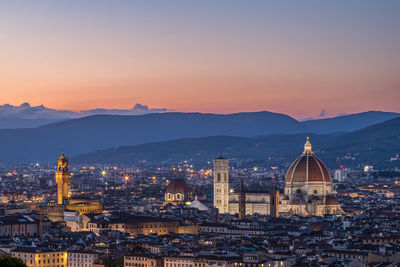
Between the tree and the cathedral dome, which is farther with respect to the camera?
the cathedral dome

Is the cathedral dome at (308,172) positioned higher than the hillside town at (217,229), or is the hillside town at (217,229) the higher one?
the cathedral dome at (308,172)

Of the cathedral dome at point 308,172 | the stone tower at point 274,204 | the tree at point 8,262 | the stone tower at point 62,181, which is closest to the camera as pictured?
the tree at point 8,262

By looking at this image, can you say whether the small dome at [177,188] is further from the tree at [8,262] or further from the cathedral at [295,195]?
the tree at [8,262]

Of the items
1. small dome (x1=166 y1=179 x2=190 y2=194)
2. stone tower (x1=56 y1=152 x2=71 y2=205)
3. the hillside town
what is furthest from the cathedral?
stone tower (x1=56 y1=152 x2=71 y2=205)

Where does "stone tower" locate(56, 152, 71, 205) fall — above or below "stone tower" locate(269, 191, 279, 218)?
above

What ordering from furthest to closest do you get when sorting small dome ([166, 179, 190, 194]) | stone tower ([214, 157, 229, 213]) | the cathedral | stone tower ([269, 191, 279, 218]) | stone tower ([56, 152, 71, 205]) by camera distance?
small dome ([166, 179, 190, 194])
stone tower ([214, 157, 229, 213])
the cathedral
stone tower ([269, 191, 279, 218])
stone tower ([56, 152, 71, 205])

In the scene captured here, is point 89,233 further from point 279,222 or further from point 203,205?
point 203,205

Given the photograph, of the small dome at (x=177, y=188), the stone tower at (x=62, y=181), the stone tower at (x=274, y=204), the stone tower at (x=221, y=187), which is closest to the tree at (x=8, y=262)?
the stone tower at (x=62, y=181)

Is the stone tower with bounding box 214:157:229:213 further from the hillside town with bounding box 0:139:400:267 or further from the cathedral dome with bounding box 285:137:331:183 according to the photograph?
the cathedral dome with bounding box 285:137:331:183

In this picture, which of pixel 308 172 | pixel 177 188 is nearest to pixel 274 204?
pixel 308 172
